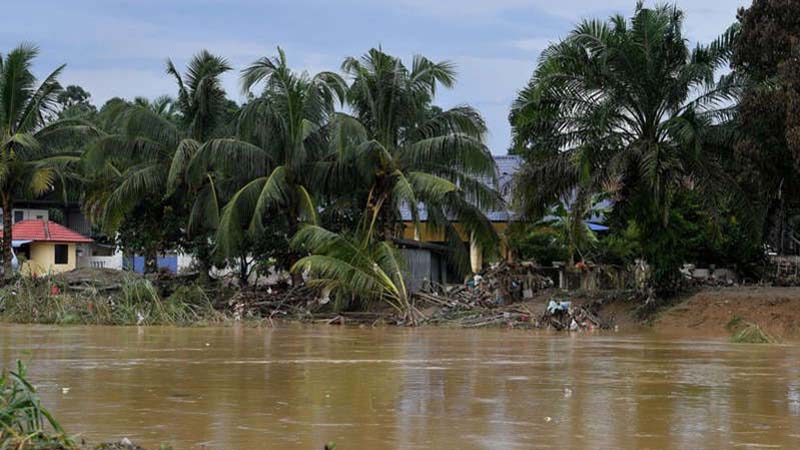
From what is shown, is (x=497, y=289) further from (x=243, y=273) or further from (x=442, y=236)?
(x=243, y=273)

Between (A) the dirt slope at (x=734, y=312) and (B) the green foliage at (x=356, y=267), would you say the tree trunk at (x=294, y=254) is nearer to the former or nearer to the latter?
(B) the green foliage at (x=356, y=267)

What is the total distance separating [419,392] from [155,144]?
2071cm

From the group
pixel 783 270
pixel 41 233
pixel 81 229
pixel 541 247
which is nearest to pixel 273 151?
pixel 541 247

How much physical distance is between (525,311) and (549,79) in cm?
572

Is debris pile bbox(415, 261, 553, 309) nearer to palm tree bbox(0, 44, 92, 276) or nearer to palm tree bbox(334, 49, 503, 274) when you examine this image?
palm tree bbox(334, 49, 503, 274)

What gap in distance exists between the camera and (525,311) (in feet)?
89.5

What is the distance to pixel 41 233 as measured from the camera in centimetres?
4466

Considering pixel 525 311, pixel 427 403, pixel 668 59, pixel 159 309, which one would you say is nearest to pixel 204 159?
pixel 159 309

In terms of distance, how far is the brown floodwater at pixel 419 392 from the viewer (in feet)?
32.2

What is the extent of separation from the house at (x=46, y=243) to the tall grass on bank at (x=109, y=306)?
1579cm

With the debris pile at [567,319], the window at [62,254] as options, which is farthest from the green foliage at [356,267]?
the window at [62,254]

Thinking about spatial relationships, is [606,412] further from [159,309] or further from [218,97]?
[218,97]

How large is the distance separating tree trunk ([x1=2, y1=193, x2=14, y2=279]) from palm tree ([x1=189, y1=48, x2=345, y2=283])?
21.1ft

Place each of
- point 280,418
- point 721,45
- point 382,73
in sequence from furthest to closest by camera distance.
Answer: point 382,73
point 721,45
point 280,418
